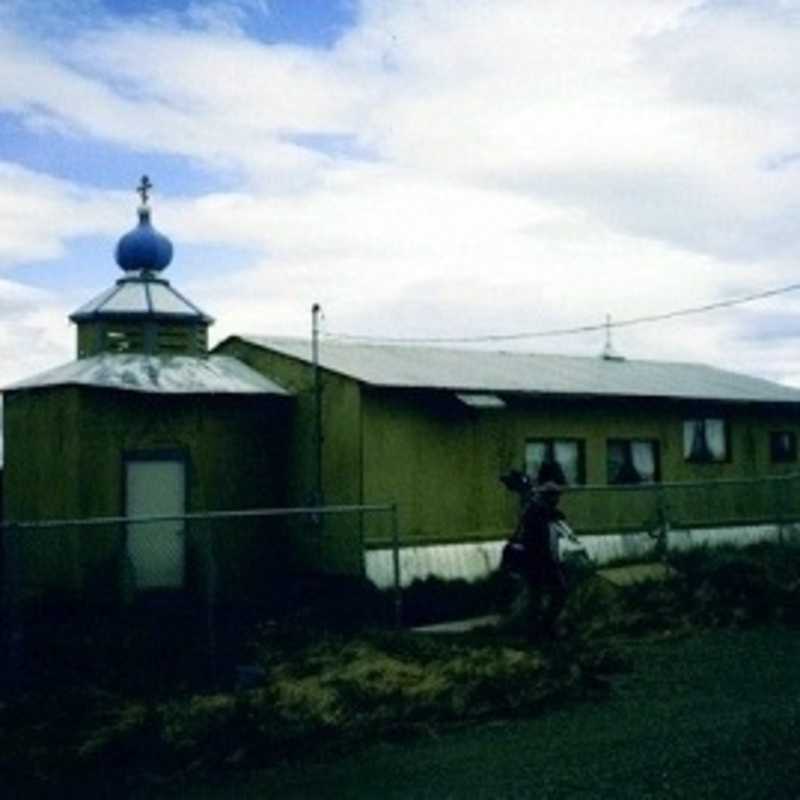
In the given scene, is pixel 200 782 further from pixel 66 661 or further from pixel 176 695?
pixel 66 661

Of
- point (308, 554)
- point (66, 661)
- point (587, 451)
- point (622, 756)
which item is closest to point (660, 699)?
point (622, 756)

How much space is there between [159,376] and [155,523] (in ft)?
8.81

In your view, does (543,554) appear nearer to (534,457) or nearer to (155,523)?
(534,457)

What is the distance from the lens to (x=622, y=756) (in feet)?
28.5

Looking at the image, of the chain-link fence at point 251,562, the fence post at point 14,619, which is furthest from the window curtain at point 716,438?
the fence post at point 14,619

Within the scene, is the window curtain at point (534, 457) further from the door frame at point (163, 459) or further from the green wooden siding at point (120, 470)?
the door frame at point (163, 459)

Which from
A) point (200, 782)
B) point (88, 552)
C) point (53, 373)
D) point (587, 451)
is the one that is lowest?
point (200, 782)

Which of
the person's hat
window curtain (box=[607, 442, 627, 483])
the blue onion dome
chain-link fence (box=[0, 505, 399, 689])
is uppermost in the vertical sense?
the blue onion dome

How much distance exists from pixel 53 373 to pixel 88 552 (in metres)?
4.02

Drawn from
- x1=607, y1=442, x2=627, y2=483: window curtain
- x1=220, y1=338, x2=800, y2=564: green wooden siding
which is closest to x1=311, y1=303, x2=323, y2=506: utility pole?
x1=220, y1=338, x2=800, y2=564: green wooden siding

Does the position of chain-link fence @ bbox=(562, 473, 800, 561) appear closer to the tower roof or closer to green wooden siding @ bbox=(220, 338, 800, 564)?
green wooden siding @ bbox=(220, 338, 800, 564)

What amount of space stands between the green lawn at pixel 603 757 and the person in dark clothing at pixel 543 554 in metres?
2.34

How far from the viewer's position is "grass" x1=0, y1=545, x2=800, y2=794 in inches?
364

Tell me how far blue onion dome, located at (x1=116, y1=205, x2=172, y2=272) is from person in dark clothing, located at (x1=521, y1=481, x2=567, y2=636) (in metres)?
15.2
